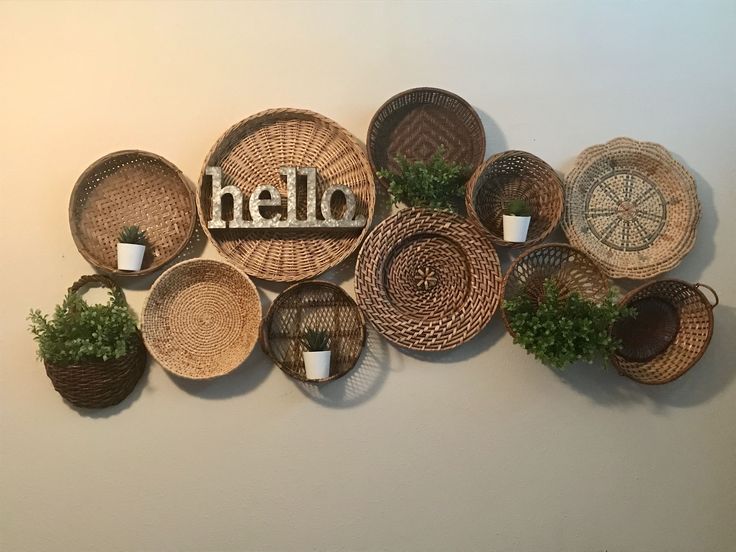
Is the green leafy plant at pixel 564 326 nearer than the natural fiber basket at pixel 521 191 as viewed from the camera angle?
Yes

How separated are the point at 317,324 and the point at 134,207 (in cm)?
49

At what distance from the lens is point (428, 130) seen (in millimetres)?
1234

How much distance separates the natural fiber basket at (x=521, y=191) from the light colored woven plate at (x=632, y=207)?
4cm

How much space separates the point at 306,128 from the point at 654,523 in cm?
122

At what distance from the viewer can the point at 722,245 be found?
1.30 m

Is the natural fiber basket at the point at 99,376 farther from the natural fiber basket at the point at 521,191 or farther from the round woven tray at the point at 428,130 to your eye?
the natural fiber basket at the point at 521,191

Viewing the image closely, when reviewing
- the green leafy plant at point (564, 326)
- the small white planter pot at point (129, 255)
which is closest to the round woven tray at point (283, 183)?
the small white planter pot at point (129, 255)

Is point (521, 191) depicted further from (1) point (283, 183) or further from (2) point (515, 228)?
(1) point (283, 183)

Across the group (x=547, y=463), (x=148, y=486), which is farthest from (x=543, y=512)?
(x=148, y=486)

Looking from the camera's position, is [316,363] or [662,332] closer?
[316,363]

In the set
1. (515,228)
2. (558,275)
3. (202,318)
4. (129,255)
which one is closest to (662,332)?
(558,275)

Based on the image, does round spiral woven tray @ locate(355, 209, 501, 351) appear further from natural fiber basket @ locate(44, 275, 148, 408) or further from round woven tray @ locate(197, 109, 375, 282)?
natural fiber basket @ locate(44, 275, 148, 408)

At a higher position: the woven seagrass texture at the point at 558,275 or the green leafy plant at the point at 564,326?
the woven seagrass texture at the point at 558,275

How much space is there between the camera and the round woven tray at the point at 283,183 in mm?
1192
